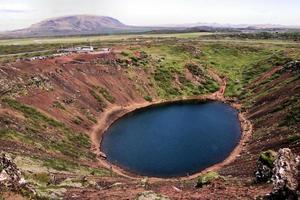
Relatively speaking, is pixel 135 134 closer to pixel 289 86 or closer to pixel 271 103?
pixel 271 103

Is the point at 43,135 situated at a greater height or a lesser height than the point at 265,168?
lesser

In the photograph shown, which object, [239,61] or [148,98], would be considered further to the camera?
[239,61]

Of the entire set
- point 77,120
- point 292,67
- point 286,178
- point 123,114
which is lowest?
point 123,114

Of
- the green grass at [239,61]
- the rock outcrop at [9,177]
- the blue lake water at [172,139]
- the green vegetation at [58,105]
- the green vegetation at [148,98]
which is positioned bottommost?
the blue lake water at [172,139]

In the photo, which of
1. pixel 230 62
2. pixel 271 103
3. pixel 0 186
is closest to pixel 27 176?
→ pixel 0 186

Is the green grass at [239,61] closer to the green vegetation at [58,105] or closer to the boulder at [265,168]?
the green vegetation at [58,105]

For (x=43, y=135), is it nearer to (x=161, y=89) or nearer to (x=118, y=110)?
(x=118, y=110)

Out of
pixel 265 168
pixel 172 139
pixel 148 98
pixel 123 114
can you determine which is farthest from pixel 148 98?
pixel 265 168

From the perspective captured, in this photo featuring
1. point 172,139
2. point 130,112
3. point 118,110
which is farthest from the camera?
point 130,112

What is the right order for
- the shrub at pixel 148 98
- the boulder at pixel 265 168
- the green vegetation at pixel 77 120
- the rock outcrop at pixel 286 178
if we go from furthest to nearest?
1. the shrub at pixel 148 98
2. the green vegetation at pixel 77 120
3. the boulder at pixel 265 168
4. the rock outcrop at pixel 286 178

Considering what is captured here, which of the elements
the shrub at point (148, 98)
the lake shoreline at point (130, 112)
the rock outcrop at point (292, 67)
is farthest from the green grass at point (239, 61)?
the shrub at point (148, 98)
